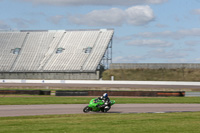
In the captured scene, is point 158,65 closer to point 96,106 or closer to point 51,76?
point 51,76

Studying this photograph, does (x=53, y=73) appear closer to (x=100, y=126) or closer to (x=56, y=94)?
(x=56, y=94)

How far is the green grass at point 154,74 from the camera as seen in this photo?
8250cm

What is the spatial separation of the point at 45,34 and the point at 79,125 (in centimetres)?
8632

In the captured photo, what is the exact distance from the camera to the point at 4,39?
328 feet

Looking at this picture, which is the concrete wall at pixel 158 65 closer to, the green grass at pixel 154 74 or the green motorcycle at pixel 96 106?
the green grass at pixel 154 74

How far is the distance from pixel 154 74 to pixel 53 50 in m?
28.6

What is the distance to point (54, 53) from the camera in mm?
93438

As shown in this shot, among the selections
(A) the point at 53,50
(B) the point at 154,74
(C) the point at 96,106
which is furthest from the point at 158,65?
(C) the point at 96,106

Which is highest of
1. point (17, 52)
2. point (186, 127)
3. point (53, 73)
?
point (17, 52)

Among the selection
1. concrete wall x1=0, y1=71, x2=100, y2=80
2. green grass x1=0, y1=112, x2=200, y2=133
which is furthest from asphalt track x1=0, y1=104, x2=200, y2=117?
concrete wall x1=0, y1=71, x2=100, y2=80

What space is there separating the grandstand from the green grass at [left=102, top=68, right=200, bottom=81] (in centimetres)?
433

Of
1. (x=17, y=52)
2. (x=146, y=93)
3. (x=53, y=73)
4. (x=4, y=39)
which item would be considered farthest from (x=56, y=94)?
(x=4, y=39)

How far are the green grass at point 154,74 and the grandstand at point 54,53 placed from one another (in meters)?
4.33

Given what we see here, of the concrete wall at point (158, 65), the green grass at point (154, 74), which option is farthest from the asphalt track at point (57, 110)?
the concrete wall at point (158, 65)
